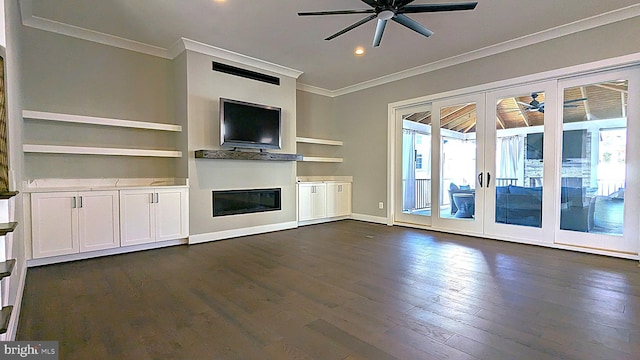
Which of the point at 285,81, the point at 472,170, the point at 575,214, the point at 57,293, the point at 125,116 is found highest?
the point at 285,81

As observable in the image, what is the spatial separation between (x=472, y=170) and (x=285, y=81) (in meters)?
3.63

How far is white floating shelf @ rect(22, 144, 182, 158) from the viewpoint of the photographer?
3562mm

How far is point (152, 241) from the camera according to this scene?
416cm


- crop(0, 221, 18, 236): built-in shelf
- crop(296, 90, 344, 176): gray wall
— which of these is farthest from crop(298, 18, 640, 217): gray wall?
crop(0, 221, 18, 236): built-in shelf

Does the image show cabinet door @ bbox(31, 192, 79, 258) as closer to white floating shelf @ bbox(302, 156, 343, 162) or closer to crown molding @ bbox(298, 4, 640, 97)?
white floating shelf @ bbox(302, 156, 343, 162)

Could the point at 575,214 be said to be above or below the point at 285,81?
below

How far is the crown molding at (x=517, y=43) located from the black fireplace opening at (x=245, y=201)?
2569 mm

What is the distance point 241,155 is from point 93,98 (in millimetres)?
2112

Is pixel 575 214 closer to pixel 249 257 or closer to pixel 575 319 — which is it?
pixel 575 319

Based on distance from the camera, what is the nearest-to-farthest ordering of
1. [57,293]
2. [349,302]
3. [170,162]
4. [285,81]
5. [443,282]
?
[349,302], [57,293], [443,282], [170,162], [285,81]

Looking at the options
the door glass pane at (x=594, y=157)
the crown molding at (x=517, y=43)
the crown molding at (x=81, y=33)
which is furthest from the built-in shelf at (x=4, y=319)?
the crown molding at (x=517, y=43)

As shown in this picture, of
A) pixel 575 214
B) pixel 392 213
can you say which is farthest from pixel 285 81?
pixel 575 214

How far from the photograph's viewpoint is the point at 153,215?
4.16 metres

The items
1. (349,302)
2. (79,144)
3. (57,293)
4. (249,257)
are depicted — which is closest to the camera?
(349,302)
